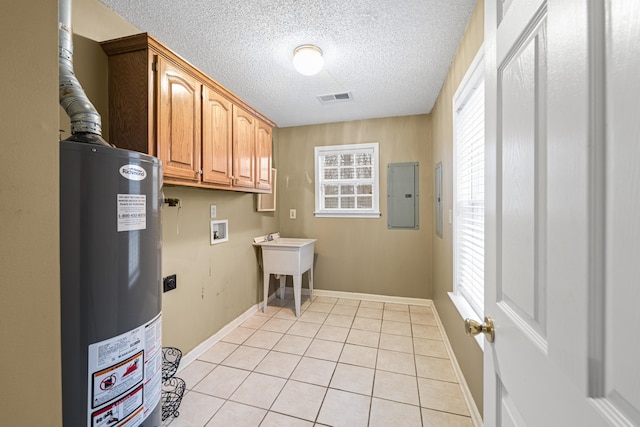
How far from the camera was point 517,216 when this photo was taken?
612mm

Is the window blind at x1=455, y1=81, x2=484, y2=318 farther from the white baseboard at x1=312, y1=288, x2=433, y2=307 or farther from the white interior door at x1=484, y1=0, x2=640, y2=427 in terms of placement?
the white baseboard at x1=312, y1=288, x2=433, y2=307

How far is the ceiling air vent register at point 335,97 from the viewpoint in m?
2.68

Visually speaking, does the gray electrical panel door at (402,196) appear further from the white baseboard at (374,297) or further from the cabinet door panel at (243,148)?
the cabinet door panel at (243,148)

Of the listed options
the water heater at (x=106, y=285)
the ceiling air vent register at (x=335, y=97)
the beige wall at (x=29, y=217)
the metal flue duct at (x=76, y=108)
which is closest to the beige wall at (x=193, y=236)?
the beige wall at (x=29, y=217)

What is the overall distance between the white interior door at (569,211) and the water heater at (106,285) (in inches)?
46.4

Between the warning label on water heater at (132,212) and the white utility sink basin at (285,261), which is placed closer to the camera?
the warning label on water heater at (132,212)

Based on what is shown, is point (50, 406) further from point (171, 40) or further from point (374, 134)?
point (374, 134)

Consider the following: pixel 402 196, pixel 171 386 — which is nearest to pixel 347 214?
pixel 402 196

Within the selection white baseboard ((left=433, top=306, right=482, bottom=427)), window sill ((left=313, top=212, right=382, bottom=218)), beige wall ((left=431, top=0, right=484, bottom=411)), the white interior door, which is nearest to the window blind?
beige wall ((left=431, top=0, right=484, bottom=411))

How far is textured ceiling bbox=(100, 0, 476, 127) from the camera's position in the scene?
60.0 inches

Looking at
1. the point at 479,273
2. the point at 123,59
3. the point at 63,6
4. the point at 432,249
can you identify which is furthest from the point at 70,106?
the point at 432,249

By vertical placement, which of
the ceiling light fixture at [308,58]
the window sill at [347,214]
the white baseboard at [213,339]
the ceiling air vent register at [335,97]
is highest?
the ceiling air vent register at [335,97]

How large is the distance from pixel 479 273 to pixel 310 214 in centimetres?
241

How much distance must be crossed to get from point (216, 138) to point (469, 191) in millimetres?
1941
